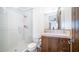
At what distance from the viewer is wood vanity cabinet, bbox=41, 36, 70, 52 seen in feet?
4.28

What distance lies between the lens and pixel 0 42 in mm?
1321

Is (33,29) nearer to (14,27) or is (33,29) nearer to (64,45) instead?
(14,27)

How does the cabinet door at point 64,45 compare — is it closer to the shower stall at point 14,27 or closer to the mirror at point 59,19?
the mirror at point 59,19

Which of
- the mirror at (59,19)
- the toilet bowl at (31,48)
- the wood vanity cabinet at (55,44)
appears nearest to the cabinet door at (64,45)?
the wood vanity cabinet at (55,44)

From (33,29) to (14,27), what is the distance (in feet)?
0.65

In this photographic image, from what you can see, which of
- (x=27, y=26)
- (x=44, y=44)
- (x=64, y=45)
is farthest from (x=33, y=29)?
(x=64, y=45)

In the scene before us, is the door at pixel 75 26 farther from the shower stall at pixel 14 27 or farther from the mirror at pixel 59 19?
the shower stall at pixel 14 27

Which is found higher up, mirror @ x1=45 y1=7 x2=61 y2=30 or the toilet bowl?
mirror @ x1=45 y1=7 x2=61 y2=30

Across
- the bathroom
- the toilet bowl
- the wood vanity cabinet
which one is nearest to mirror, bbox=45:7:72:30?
the bathroom

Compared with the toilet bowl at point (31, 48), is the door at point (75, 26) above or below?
above

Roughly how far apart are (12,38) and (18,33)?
0.26 ft

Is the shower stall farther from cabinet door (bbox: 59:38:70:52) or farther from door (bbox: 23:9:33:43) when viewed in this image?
cabinet door (bbox: 59:38:70:52)

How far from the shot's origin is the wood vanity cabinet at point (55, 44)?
4.28ft

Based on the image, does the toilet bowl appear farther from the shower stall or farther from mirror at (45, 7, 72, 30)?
mirror at (45, 7, 72, 30)
